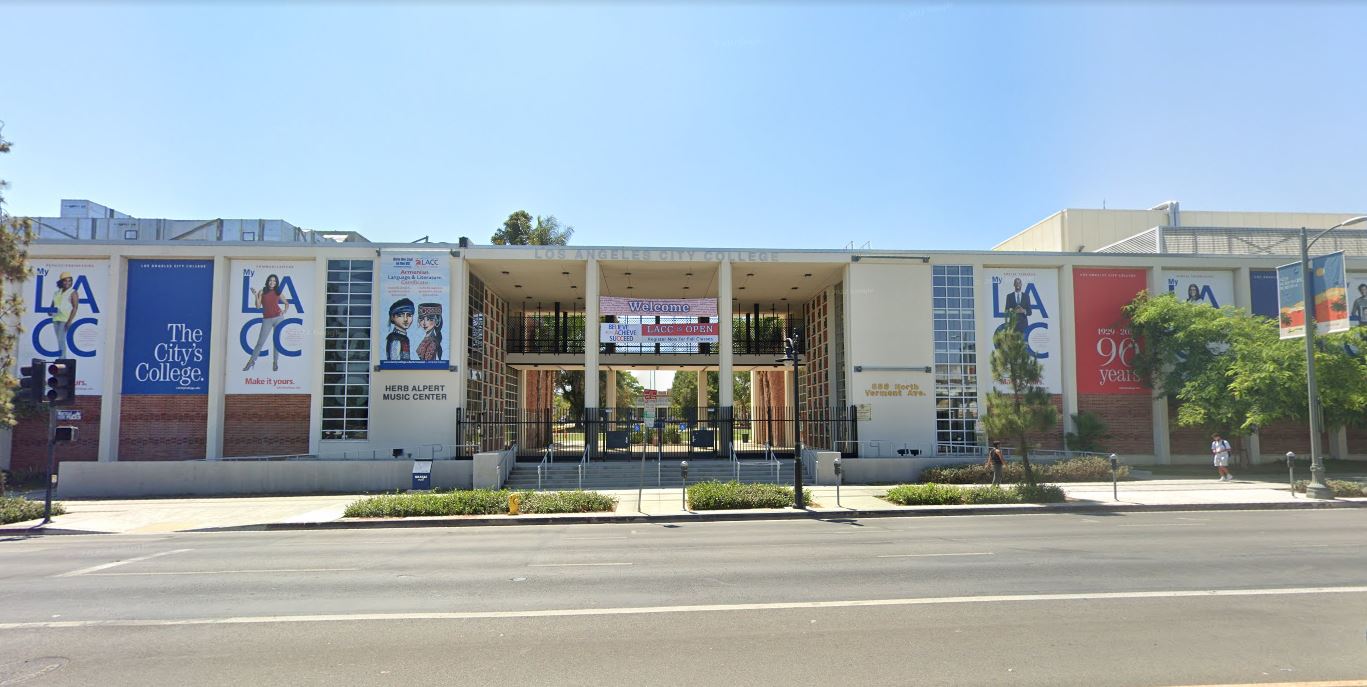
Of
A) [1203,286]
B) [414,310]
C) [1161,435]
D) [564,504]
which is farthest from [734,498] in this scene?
[1203,286]

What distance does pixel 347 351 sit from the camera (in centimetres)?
2692

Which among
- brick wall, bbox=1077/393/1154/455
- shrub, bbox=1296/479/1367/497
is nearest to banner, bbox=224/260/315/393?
brick wall, bbox=1077/393/1154/455

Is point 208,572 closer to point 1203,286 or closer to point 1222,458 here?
point 1222,458

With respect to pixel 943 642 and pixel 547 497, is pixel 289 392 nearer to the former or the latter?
pixel 547 497

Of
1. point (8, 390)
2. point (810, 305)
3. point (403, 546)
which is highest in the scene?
point (810, 305)

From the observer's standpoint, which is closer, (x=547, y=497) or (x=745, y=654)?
(x=745, y=654)

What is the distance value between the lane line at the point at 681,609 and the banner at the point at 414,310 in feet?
63.2

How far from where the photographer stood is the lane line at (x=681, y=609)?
25.1ft

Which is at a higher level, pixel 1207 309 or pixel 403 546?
pixel 1207 309

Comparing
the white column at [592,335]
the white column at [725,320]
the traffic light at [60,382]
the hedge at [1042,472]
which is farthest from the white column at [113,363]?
the hedge at [1042,472]

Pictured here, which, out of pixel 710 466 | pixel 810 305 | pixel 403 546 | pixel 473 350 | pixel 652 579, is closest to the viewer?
pixel 652 579

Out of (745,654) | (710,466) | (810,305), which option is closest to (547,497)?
(710,466)

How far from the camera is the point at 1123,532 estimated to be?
13492 mm

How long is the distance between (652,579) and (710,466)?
16036 mm
